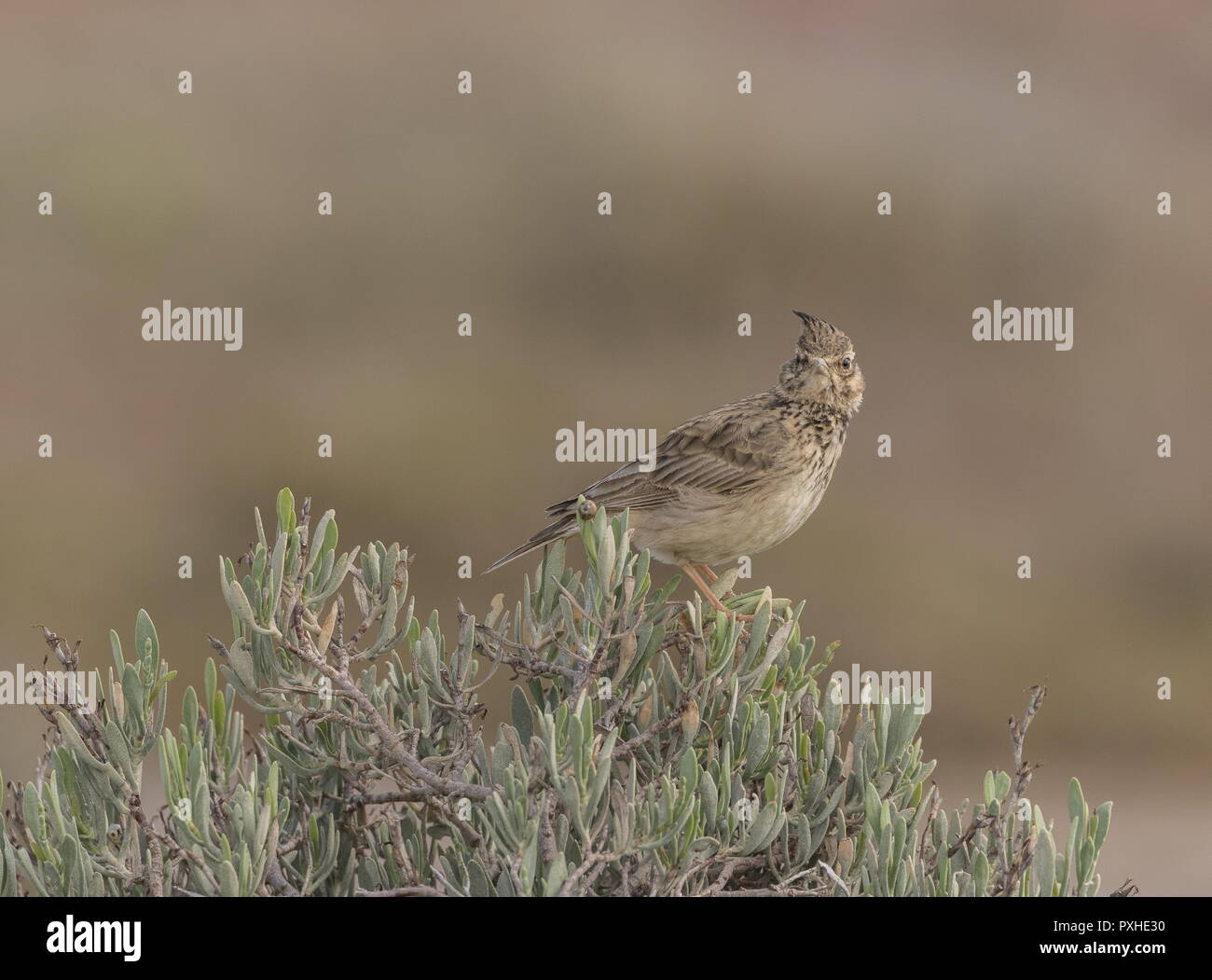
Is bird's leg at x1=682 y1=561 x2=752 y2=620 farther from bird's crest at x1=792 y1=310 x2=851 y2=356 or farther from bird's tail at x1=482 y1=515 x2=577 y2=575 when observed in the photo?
bird's crest at x1=792 y1=310 x2=851 y2=356

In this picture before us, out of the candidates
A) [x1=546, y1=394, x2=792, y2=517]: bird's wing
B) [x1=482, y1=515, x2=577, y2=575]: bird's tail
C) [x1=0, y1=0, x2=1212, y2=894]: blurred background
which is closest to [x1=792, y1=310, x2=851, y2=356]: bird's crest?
[x1=546, y1=394, x2=792, y2=517]: bird's wing

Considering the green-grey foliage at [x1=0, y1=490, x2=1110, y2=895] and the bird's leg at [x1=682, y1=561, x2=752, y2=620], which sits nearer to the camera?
the green-grey foliage at [x1=0, y1=490, x2=1110, y2=895]

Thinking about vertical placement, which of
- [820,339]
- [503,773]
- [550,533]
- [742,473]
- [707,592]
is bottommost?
[503,773]

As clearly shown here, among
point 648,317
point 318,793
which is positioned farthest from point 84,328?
point 318,793

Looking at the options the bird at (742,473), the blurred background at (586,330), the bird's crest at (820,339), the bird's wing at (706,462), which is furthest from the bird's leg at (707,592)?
the blurred background at (586,330)

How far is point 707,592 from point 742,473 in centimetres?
114

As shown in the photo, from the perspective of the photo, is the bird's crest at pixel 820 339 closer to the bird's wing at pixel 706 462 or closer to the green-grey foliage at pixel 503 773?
the bird's wing at pixel 706 462

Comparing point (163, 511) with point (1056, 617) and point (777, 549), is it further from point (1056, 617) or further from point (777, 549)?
point (1056, 617)

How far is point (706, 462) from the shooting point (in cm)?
548

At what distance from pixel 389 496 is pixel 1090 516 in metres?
9.76

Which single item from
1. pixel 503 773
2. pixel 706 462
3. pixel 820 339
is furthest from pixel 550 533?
pixel 503 773

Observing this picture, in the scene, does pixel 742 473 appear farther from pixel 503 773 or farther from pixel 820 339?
pixel 503 773

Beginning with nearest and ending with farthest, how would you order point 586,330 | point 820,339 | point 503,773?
point 503,773, point 820,339, point 586,330

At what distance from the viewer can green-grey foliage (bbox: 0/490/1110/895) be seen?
2.73 metres
